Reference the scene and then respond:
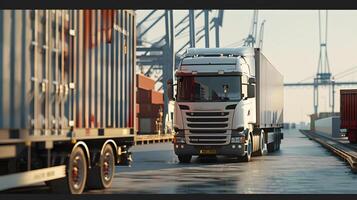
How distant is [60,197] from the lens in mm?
11555

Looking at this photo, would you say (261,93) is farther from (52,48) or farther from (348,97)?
(348,97)

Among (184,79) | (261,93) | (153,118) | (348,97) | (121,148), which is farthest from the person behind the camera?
(153,118)

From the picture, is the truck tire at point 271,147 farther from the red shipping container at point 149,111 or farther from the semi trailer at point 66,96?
the red shipping container at point 149,111

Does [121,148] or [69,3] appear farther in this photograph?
[121,148]

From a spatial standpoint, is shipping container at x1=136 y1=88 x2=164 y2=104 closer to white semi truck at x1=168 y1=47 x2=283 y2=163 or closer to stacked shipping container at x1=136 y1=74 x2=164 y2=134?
stacked shipping container at x1=136 y1=74 x2=164 y2=134

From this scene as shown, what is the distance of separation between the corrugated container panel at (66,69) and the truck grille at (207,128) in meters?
6.74

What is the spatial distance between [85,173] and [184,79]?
10.0 metres

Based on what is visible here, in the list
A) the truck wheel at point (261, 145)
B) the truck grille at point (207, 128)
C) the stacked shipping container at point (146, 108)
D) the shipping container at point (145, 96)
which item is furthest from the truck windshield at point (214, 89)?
the shipping container at point (145, 96)

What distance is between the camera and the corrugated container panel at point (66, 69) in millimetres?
9845

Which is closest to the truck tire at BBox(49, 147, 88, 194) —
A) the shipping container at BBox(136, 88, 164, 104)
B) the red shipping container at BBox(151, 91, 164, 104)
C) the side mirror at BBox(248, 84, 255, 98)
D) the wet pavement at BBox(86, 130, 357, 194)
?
the wet pavement at BBox(86, 130, 357, 194)

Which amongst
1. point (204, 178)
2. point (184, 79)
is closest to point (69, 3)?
point (204, 178)

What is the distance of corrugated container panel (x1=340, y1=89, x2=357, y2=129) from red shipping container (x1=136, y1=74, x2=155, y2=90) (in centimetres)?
2705

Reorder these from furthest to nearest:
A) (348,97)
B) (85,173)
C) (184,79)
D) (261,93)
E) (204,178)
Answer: (348,97), (261,93), (184,79), (204,178), (85,173)

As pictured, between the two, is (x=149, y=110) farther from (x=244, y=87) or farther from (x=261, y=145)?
(x=244, y=87)
